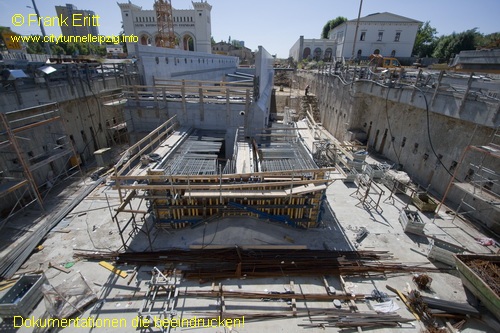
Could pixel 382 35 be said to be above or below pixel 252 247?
above

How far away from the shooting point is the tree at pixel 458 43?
41.0 meters

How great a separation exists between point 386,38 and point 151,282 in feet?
187

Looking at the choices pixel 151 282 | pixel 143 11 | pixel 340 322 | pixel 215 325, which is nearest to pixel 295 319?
pixel 340 322

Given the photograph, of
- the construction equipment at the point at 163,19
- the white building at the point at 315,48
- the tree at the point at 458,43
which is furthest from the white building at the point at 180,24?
the tree at the point at 458,43

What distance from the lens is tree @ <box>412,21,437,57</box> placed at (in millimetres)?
49906

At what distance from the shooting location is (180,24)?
50406 mm

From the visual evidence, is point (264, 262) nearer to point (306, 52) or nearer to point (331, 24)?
point (306, 52)

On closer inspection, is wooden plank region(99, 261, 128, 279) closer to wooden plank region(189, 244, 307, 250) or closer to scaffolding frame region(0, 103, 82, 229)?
wooden plank region(189, 244, 307, 250)

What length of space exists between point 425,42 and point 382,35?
66.0 feet

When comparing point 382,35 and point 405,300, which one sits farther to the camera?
point 382,35

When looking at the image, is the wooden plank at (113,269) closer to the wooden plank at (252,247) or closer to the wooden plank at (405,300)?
the wooden plank at (252,247)

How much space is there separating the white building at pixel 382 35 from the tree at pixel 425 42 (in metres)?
6.09

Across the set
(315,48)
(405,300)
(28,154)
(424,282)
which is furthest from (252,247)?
(315,48)

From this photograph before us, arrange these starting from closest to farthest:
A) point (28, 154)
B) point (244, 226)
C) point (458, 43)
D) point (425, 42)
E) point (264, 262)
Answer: point (264, 262) → point (244, 226) → point (28, 154) → point (458, 43) → point (425, 42)
